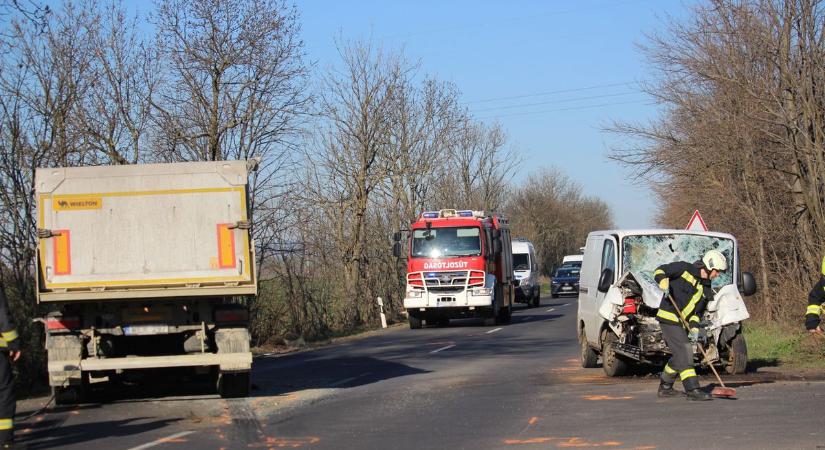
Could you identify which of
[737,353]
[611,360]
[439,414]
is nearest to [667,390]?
[611,360]

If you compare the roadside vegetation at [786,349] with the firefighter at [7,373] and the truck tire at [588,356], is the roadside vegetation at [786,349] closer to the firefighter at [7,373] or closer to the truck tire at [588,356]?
the truck tire at [588,356]

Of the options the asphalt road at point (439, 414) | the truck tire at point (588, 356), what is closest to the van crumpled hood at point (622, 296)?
the asphalt road at point (439, 414)

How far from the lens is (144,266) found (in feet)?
42.1

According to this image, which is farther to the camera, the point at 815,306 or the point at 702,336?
the point at 702,336

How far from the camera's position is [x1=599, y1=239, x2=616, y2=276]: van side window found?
1471cm

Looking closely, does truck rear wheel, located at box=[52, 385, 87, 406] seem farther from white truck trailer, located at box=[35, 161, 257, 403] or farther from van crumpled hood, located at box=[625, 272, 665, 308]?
van crumpled hood, located at box=[625, 272, 665, 308]

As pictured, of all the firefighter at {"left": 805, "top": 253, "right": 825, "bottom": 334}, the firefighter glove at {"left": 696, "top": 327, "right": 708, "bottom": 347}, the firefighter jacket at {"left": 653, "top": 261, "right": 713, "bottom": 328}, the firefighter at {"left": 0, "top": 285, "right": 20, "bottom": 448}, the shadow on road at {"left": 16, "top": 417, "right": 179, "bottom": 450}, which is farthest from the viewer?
the firefighter glove at {"left": 696, "top": 327, "right": 708, "bottom": 347}

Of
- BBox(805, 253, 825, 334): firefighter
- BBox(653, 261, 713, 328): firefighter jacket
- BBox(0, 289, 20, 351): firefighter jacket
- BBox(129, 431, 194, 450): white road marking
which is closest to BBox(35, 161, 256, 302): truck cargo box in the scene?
BBox(129, 431, 194, 450): white road marking

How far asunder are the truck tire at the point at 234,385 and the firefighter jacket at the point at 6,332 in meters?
3.76

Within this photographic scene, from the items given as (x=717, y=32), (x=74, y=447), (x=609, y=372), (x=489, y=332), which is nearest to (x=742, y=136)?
(x=717, y=32)

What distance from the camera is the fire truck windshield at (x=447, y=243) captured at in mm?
30078

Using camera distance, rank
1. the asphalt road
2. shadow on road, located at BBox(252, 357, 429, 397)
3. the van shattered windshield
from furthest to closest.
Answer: shadow on road, located at BBox(252, 357, 429, 397) < the van shattered windshield < the asphalt road

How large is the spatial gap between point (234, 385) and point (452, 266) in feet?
56.1

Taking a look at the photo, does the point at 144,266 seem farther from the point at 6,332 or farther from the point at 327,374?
the point at 327,374
